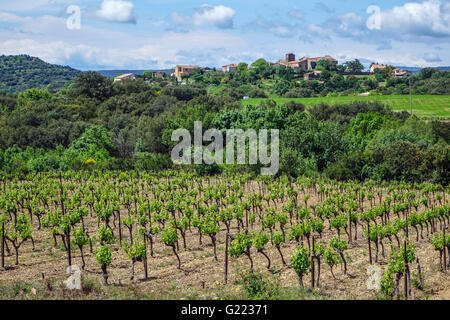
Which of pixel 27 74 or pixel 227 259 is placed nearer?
pixel 227 259

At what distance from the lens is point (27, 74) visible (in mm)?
170000

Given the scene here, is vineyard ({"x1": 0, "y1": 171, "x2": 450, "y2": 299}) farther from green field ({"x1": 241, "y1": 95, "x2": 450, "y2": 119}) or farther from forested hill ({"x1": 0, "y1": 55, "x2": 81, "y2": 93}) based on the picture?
forested hill ({"x1": 0, "y1": 55, "x2": 81, "y2": 93})

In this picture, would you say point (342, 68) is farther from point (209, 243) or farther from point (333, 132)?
point (209, 243)

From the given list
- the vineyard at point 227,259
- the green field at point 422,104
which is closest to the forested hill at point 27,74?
the green field at point 422,104

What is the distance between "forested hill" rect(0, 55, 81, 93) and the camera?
15462 cm

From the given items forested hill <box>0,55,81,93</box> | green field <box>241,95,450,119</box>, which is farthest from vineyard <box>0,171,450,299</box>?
forested hill <box>0,55,81,93</box>

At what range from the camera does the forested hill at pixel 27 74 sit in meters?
155

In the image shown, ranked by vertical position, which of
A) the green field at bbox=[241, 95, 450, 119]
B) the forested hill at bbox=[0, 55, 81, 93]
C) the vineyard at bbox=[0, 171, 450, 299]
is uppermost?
the forested hill at bbox=[0, 55, 81, 93]

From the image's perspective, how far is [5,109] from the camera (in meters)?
68.5

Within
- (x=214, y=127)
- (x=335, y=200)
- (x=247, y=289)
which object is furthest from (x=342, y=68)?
(x=247, y=289)

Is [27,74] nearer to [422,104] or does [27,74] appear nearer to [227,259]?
[422,104]

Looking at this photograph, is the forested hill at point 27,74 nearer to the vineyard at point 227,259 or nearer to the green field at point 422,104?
the green field at point 422,104

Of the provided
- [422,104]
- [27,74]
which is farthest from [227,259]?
[27,74]
